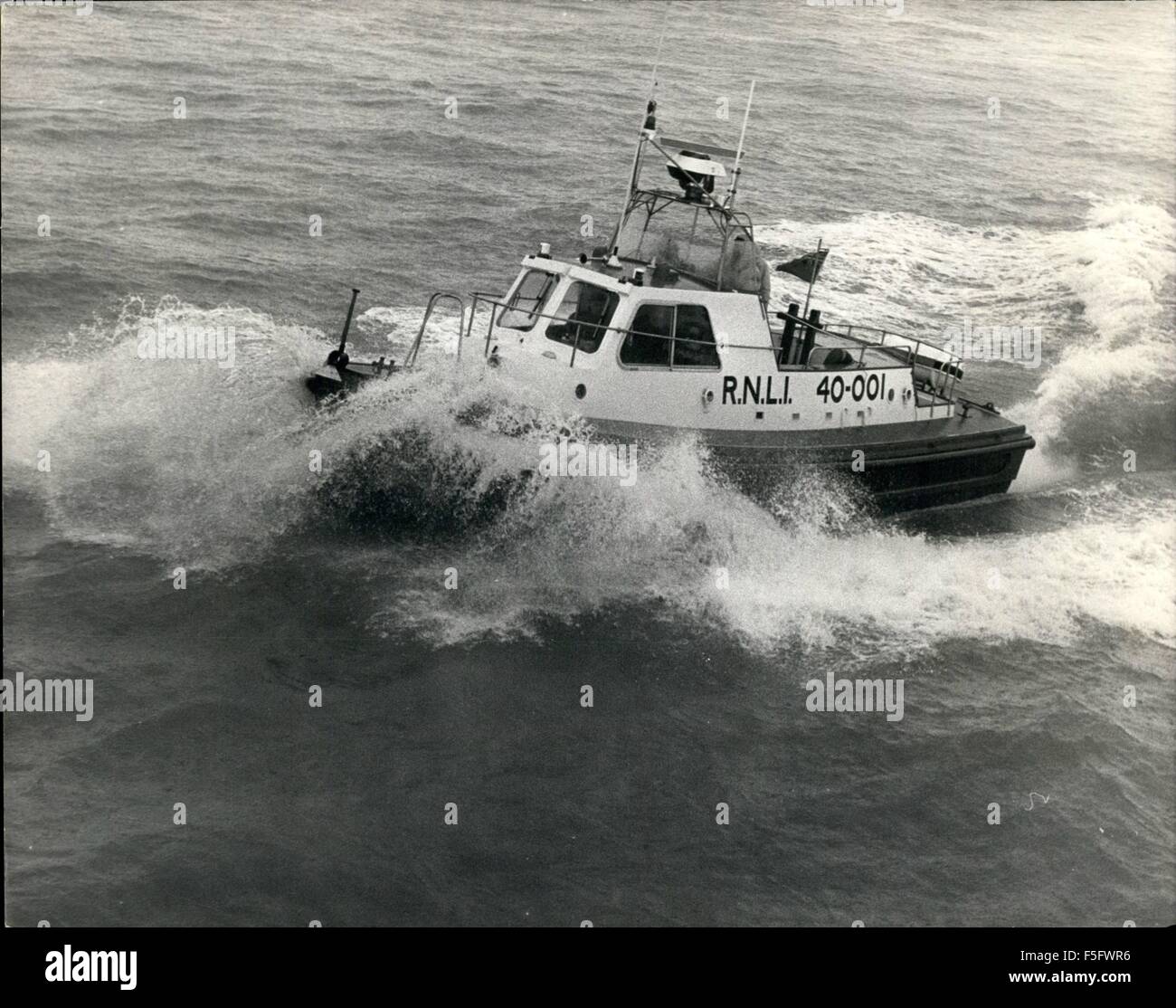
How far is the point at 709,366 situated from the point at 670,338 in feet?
2.15

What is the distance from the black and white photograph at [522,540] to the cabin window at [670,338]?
54mm

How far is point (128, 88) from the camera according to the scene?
19.9 metres

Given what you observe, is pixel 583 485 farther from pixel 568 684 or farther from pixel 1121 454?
pixel 1121 454

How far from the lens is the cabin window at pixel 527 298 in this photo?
553 inches

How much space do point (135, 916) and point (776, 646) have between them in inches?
248

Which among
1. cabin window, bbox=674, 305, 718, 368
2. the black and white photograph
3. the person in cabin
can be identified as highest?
the person in cabin

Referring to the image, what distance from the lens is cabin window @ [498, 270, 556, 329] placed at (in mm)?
14039

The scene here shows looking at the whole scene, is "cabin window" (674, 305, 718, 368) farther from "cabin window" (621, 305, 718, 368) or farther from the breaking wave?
the breaking wave

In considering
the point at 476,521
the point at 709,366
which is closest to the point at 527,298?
the point at 709,366

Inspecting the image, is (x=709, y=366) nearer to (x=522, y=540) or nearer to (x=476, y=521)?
(x=522, y=540)

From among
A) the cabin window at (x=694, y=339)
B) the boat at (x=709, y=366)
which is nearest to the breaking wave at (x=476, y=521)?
the boat at (x=709, y=366)

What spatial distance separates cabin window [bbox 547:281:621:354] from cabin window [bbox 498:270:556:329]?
1.00ft

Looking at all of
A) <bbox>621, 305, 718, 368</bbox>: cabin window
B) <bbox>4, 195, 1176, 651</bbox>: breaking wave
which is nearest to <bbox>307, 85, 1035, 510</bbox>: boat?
<bbox>621, 305, 718, 368</bbox>: cabin window

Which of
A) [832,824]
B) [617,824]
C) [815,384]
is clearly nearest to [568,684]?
[617,824]
